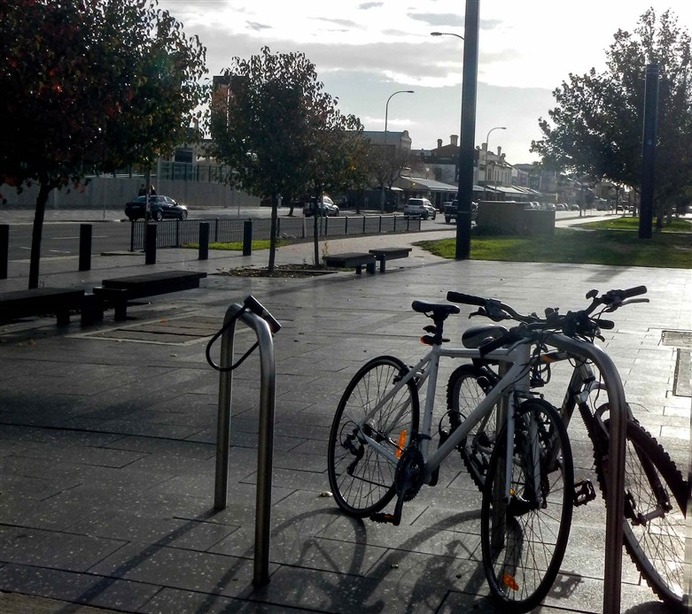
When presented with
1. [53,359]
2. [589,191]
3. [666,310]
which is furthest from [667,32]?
[589,191]

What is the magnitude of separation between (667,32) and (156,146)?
35.1 meters

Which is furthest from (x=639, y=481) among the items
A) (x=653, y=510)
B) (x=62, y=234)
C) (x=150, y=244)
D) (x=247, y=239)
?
(x=62, y=234)

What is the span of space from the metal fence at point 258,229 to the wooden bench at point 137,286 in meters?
10.1

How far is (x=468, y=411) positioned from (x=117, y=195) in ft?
205

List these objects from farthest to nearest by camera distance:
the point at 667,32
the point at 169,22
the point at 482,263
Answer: the point at 667,32, the point at 482,263, the point at 169,22

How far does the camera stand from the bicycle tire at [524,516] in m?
3.92

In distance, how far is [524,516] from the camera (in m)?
4.02

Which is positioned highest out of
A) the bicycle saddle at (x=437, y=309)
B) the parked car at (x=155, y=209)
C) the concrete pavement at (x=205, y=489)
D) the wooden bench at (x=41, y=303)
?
the parked car at (x=155, y=209)

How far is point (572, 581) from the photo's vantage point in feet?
14.0

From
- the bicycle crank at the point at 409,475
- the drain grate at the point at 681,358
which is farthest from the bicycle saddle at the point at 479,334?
the drain grate at the point at 681,358

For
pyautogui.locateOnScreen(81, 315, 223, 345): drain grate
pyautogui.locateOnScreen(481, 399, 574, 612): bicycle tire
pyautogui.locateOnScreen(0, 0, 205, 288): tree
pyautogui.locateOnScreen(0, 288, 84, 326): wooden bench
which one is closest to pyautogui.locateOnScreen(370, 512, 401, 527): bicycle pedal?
pyautogui.locateOnScreen(481, 399, 574, 612): bicycle tire

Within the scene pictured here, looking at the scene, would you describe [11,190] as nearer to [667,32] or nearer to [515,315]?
[667,32]

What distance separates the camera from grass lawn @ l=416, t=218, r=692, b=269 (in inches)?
1057

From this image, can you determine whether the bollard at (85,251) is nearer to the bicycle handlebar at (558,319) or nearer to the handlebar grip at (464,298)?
the handlebar grip at (464,298)
